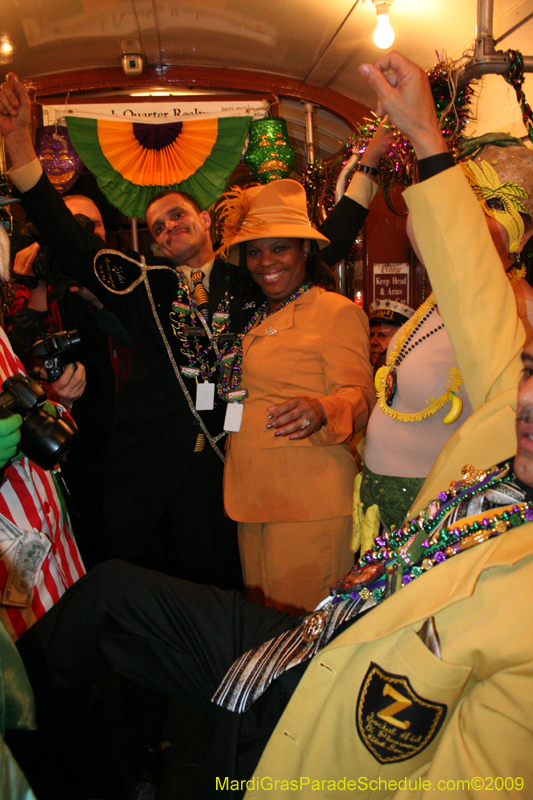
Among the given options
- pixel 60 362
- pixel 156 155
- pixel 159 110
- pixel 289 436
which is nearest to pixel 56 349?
pixel 60 362

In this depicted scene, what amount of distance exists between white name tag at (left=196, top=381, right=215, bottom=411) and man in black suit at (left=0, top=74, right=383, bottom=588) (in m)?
0.04

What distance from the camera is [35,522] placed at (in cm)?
131

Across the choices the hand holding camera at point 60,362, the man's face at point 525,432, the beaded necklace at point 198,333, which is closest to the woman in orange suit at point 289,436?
the beaded necklace at point 198,333

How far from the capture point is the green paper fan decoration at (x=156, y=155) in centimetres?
334

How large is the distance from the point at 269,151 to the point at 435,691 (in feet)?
11.3

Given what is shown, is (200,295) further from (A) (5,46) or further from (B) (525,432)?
(A) (5,46)

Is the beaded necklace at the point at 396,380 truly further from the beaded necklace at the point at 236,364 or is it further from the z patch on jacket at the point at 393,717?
the z patch on jacket at the point at 393,717

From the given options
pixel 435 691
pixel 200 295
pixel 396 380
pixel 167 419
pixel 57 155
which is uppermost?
pixel 57 155

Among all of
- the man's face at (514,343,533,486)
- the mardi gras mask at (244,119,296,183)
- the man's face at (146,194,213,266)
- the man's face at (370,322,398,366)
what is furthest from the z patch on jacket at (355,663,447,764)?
the mardi gras mask at (244,119,296,183)

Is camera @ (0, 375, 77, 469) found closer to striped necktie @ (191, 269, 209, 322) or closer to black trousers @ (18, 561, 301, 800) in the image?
black trousers @ (18, 561, 301, 800)

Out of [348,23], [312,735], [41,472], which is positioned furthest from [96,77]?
[312,735]

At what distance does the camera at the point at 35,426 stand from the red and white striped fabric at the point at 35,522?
0.09m

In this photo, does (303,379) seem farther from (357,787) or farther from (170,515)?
(357,787)

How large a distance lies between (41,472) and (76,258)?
942 mm
